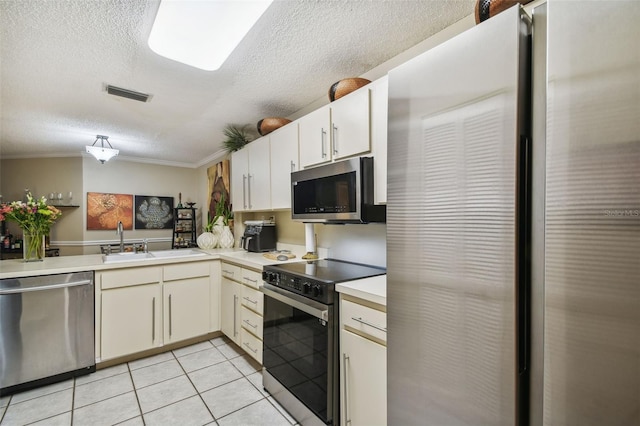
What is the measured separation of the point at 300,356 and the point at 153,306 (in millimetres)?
1687

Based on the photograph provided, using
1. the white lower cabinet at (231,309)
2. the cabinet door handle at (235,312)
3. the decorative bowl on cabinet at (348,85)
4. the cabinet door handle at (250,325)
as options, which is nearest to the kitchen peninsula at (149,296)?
the white lower cabinet at (231,309)

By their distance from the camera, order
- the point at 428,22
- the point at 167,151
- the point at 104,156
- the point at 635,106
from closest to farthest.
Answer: the point at 635,106 < the point at 428,22 < the point at 104,156 < the point at 167,151

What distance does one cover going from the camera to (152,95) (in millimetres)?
2531

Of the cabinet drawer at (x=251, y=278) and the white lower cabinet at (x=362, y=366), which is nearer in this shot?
the white lower cabinet at (x=362, y=366)

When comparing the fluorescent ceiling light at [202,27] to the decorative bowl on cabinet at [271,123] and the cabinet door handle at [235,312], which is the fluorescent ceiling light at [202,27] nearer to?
the decorative bowl on cabinet at [271,123]

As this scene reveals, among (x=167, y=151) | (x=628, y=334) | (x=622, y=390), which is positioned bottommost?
(x=622, y=390)

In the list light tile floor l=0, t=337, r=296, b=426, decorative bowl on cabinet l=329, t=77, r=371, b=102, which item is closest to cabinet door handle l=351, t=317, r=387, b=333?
light tile floor l=0, t=337, r=296, b=426

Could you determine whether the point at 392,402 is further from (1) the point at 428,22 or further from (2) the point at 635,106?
(1) the point at 428,22

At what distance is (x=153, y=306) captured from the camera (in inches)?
105

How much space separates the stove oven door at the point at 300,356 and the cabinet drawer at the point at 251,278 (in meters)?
0.26

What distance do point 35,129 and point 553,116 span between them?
4.93m

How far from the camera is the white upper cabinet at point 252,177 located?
2.79m

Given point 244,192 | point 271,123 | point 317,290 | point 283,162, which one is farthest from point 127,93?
point 317,290

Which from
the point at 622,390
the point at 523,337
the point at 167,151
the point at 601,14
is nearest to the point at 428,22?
the point at 601,14
